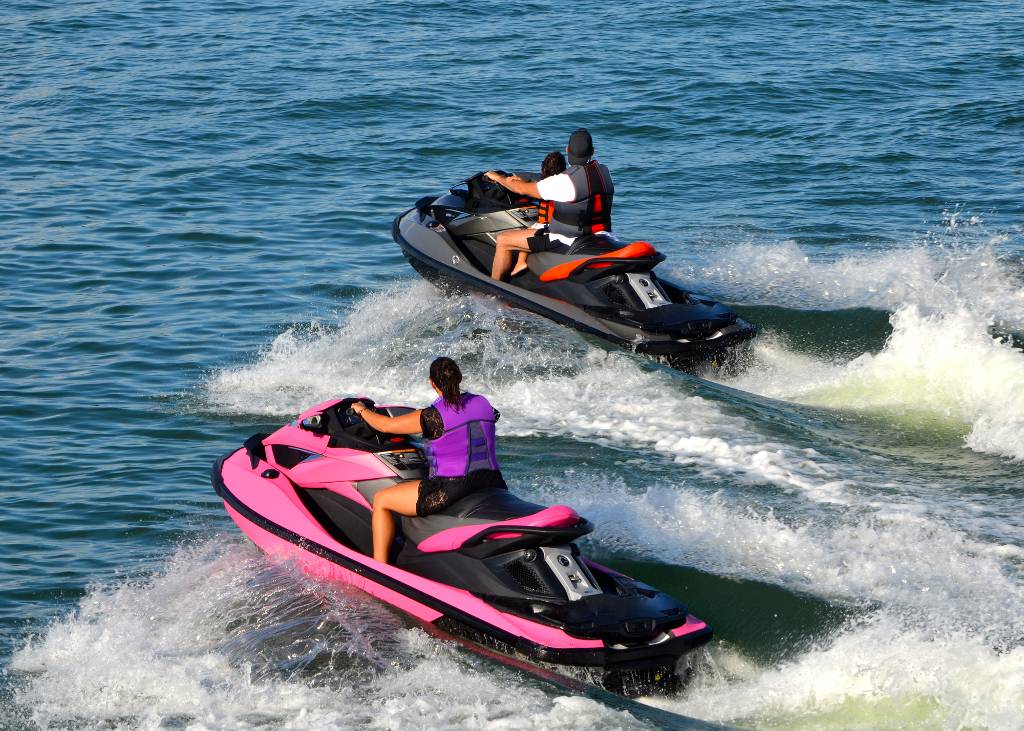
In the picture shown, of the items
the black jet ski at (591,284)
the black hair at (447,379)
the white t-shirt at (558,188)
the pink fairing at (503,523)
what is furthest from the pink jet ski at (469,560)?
the white t-shirt at (558,188)

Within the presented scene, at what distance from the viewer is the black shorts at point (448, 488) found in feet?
24.6

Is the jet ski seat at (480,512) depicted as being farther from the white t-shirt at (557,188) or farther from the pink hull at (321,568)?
the white t-shirt at (557,188)

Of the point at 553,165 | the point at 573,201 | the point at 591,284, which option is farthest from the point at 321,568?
the point at 553,165

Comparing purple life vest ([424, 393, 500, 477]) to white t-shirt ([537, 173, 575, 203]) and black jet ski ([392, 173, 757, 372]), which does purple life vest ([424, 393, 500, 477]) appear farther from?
white t-shirt ([537, 173, 575, 203])

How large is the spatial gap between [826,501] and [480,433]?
3.08 m

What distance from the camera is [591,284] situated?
12.4m

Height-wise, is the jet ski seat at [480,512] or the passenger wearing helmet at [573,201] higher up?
the passenger wearing helmet at [573,201]

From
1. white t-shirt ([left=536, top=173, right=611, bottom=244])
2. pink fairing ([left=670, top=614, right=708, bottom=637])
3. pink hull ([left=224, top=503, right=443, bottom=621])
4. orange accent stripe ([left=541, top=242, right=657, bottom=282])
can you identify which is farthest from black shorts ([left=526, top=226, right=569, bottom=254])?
pink fairing ([left=670, top=614, right=708, bottom=637])

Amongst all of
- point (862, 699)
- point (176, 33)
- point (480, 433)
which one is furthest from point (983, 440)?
point (176, 33)

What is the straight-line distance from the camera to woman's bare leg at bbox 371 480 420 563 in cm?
766

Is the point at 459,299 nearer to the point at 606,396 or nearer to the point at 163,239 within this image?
the point at 606,396

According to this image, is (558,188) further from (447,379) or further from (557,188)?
(447,379)

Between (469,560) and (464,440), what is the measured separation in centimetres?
67

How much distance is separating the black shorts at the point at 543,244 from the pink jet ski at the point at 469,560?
470 centimetres
